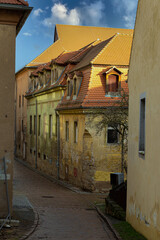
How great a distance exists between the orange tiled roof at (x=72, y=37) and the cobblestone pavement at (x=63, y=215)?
17.6 metres

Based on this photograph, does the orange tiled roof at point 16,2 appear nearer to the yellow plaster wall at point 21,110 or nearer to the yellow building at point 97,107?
the yellow building at point 97,107

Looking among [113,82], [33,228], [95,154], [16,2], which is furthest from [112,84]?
[33,228]

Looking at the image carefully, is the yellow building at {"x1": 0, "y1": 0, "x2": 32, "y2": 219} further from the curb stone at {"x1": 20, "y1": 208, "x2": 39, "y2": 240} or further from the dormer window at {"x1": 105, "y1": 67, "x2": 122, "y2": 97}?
the dormer window at {"x1": 105, "y1": 67, "x2": 122, "y2": 97}

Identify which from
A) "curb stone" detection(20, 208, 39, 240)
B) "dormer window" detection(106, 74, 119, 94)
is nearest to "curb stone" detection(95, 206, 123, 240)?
"curb stone" detection(20, 208, 39, 240)

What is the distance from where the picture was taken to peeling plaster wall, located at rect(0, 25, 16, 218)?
42.9ft

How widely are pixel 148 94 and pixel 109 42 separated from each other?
1661 centimetres

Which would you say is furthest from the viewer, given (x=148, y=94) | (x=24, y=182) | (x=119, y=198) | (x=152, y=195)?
(x=24, y=182)

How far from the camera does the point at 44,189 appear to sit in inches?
1023

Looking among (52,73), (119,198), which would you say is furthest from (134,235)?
(52,73)

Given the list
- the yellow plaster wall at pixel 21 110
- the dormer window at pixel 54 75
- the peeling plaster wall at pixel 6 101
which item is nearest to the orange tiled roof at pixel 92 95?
the dormer window at pixel 54 75

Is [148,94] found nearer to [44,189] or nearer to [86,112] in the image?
[86,112]

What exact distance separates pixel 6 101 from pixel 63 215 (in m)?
5.33

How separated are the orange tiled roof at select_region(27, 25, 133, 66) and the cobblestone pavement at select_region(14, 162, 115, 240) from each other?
1760 cm

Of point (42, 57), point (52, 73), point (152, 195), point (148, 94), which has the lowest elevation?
point (152, 195)
